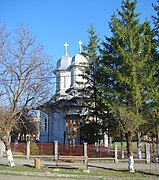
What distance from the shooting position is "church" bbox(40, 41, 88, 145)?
112ft

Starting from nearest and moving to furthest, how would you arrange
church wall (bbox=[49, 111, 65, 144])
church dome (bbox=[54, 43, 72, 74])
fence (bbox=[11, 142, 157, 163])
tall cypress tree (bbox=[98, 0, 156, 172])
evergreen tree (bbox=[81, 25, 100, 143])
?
tall cypress tree (bbox=[98, 0, 156, 172])
fence (bbox=[11, 142, 157, 163])
evergreen tree (bbox=[81, 25, 100, 143])
church wall (bbox=[49, 111, 65, 144])
church dome (bbox=[54, 43, 72, 74])

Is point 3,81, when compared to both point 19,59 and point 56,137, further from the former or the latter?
point 56,137

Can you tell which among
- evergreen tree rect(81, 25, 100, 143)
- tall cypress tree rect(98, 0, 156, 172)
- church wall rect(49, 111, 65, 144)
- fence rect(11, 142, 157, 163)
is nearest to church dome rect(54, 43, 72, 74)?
church wall rect(49, 111, 65, 144)

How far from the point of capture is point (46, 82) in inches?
1003

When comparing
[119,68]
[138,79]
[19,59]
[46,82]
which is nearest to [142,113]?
[138,79]

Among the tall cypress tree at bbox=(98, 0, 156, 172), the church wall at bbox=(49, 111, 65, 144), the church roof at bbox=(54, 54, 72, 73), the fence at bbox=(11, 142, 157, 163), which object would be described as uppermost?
the church roof at bbox=(54, 54, 72, 73)

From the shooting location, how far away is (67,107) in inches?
1540

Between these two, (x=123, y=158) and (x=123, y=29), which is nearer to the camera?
(x=123, y=29)

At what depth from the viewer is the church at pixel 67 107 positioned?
112 feet

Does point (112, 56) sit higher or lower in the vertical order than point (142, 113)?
higher

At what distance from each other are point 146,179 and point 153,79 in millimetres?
9938

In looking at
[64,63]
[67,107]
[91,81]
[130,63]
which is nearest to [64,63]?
[64,63]

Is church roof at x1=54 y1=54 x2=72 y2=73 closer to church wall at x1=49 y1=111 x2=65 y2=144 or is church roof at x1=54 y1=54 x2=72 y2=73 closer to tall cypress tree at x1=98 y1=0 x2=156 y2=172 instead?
→ church wall at x1=49 y1=111 x2=65 y2=144

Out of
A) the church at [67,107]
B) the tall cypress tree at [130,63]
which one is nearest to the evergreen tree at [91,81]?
the church at [67,107]
